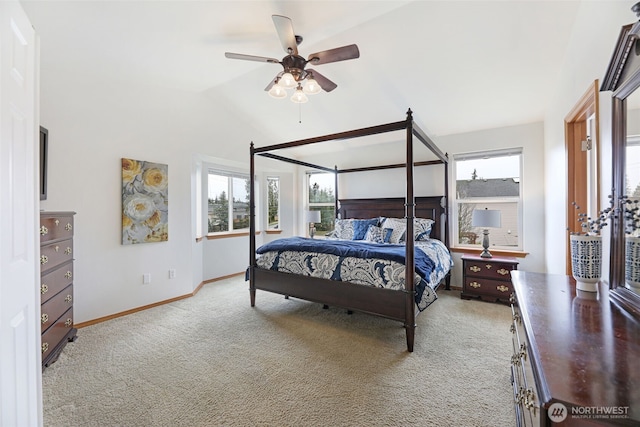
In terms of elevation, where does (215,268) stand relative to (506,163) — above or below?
below

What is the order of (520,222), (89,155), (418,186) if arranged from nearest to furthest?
(89,155)
(520,222)
(418,186)

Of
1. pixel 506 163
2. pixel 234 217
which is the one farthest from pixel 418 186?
pixel 234 217

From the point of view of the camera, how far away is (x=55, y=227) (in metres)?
2.34

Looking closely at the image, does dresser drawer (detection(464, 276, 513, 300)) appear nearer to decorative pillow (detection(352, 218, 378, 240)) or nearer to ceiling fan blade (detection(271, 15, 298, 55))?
decorative pillow (detection(352, 218, 378, 240))

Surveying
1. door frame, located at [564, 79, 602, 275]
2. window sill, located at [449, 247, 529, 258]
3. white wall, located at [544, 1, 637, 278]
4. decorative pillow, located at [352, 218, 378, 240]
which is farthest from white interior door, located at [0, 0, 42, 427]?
window sill, located at [449, 247, 529, 258]

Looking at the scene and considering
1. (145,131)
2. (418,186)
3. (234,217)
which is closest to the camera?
(145,131)

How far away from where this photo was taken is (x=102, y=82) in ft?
10.1

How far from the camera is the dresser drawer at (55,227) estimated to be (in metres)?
2.17

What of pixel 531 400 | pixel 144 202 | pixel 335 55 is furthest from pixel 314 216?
pixel 531 400

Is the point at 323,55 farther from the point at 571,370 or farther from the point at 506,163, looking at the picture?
the point at 506,163

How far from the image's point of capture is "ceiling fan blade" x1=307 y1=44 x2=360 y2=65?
223 cm

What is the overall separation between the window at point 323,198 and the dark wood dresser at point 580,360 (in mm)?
4425

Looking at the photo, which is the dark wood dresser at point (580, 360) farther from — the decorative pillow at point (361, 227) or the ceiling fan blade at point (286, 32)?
the decorative pillow at point (361, 227)

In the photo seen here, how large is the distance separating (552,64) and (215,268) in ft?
17.1
